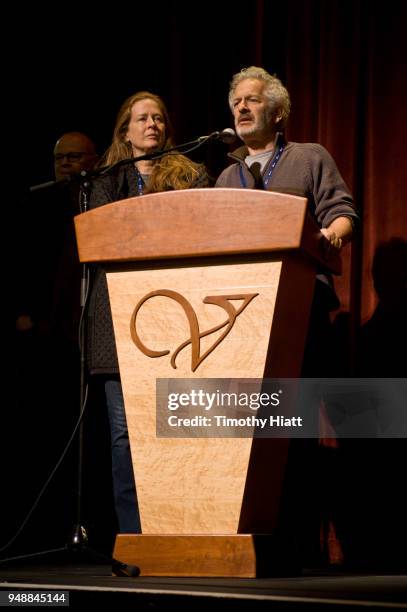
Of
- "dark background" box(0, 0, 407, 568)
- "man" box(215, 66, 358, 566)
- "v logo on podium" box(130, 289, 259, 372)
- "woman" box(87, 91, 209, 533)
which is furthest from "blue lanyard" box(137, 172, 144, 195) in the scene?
"v logo on podium" box(130, 289, 259, 372)

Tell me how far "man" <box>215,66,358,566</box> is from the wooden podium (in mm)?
296

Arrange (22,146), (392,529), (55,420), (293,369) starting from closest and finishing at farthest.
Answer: (293,369)
(392,529)
(55,420)
(22,146)

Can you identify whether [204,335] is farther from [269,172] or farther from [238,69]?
[238,69]

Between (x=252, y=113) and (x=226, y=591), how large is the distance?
4.79 ft

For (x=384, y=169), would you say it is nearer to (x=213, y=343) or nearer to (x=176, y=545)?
(x=213, y=343)

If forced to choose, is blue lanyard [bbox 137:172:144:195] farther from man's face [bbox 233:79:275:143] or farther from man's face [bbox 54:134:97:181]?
man's face [bbox 54:134:97:181]

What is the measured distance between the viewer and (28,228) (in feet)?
11.4

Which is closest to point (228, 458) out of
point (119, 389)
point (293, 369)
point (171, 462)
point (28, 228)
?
point (171, 462)

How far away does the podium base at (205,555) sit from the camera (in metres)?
1.65

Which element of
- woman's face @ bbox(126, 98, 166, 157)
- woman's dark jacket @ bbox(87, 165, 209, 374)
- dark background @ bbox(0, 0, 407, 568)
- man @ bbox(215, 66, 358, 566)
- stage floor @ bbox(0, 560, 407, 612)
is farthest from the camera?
dark background @ bbox(0, 0, 407, 568)

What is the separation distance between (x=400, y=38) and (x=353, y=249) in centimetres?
71

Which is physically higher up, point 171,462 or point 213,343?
point 213,343

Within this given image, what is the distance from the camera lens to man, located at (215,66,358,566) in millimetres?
2172

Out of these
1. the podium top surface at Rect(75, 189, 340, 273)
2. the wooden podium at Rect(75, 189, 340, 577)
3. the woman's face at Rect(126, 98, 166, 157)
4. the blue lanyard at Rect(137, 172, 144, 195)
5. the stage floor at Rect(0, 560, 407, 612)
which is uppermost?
the woman's face at Rect(126, 98, 166, 157)
